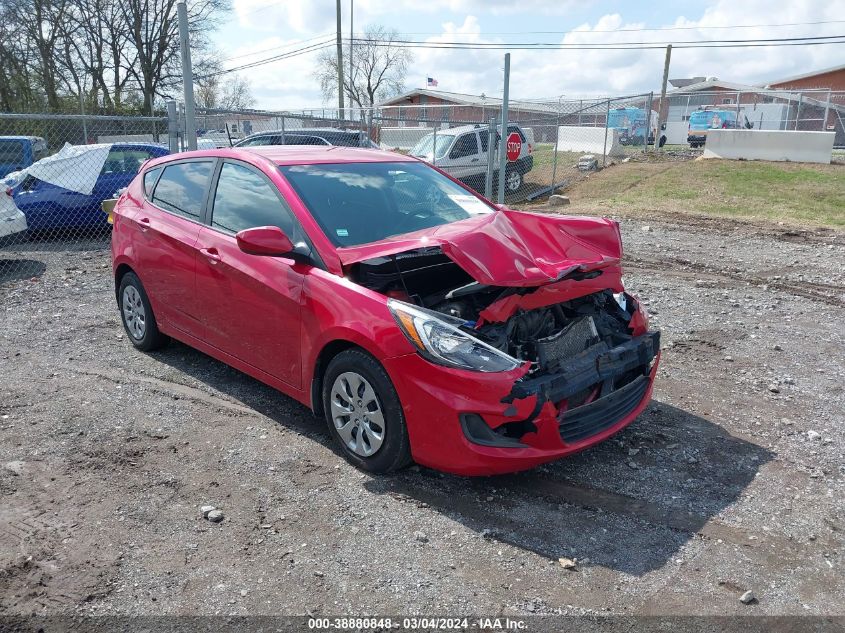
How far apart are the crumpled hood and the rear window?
11.4 meters

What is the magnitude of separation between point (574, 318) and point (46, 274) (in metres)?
7.60

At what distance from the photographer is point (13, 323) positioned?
679 centimetres

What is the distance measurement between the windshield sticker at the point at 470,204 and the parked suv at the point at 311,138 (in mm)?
9770

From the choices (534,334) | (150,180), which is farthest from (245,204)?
(534,334)

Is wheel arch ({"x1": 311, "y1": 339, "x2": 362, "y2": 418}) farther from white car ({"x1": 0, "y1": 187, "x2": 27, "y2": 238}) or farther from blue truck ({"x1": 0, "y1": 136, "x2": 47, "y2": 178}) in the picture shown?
blue truck ({"x1": 0, "y1": 136, "x2": 47, "y2": 178})

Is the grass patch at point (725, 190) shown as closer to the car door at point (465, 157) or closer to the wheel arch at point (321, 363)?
Answer: the car door at point (465, 157)

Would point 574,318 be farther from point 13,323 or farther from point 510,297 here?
point 13,323

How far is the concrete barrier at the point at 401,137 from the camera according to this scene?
22.4 meters

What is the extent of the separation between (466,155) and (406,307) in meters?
13.3

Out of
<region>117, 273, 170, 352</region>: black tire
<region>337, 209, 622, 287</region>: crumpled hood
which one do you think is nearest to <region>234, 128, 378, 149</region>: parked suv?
<region>117, 273, 170, 352</region>: black tire

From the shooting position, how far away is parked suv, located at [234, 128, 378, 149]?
14.6 m

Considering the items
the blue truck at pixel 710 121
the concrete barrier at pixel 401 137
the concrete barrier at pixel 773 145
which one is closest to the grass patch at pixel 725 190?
the concrete barrier at pixel 773 145

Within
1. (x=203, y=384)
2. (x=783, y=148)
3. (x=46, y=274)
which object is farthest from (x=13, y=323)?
(x=783, y=148)

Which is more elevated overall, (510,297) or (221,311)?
(510,297)
